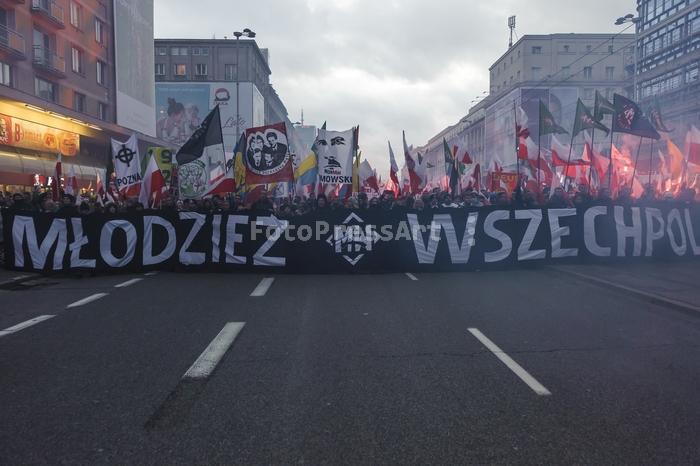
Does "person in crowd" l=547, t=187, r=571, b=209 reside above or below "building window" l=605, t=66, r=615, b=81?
below

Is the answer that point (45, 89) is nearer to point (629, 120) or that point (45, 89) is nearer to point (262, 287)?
point (262, 287)

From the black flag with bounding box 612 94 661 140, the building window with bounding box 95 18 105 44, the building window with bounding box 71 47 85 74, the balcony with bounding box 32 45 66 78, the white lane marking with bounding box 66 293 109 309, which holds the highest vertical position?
the building window with bounding box 95 18 105 44

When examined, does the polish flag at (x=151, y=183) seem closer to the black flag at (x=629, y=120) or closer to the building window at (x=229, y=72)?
the black flag at (x=629, y=120)

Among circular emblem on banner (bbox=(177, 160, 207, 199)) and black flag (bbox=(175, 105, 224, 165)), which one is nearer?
black flag (bbox=(175, 105, 224, 165))

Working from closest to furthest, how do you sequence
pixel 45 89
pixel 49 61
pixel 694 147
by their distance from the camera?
pixel 694 147
pixel 49 61
pixel 45 89

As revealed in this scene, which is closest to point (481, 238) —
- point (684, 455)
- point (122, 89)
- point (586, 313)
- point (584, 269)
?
point (584, 269)

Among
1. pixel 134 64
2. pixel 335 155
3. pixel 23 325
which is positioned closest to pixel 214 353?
pixel 23 325

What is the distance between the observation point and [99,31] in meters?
40.7

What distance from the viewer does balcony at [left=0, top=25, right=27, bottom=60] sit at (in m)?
28.7

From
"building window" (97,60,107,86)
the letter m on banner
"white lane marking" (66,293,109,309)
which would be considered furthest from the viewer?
"building window" (97,60,107,86)

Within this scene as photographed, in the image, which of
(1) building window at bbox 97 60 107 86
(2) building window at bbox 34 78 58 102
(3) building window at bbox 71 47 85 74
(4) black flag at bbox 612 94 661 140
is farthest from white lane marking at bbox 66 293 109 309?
(1) building window at bbox 97 60 107 86

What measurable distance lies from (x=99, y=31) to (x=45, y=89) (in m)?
9.03

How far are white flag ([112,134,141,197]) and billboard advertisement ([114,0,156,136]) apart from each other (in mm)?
28970

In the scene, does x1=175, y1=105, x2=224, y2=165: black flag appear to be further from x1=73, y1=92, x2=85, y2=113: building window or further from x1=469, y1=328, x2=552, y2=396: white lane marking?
x1=73, y1=92, x2=85, y2=113: building window
